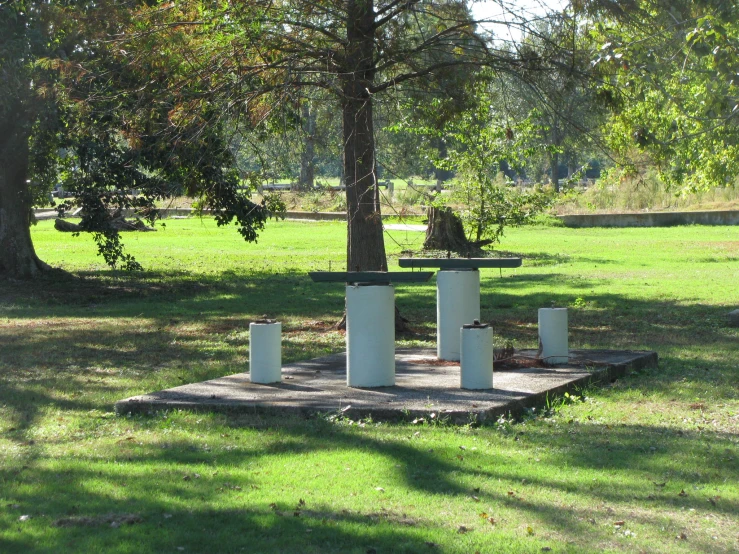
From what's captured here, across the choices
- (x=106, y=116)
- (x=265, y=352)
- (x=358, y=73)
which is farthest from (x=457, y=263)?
(x=106, y=116)

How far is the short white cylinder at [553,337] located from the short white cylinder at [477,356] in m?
1.51

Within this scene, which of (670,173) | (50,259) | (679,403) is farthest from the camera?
(50,259)

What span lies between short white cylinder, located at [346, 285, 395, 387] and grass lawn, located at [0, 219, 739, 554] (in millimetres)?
978

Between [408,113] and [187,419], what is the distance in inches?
286

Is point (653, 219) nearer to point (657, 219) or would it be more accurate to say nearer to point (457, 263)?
point (657, 219)

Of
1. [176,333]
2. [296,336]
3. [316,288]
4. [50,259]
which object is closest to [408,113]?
[296,336]

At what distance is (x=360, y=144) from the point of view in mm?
12844

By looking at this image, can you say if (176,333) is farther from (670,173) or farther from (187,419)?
(670,173)

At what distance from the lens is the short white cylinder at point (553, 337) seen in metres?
9.64

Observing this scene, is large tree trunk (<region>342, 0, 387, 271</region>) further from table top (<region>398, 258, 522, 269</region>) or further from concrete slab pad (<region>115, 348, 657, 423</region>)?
concrete slab pad (<region>115, 348, 657, 423</region>)

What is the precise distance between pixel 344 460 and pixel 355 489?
2.08 ft

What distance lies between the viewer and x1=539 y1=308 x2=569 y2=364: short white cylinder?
31.6ft

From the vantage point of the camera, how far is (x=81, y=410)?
8484 millimetres

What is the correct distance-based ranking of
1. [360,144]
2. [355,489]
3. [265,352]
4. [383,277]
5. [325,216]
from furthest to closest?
[325,216], [360,144], [265,352], [383,277], [355,489]
